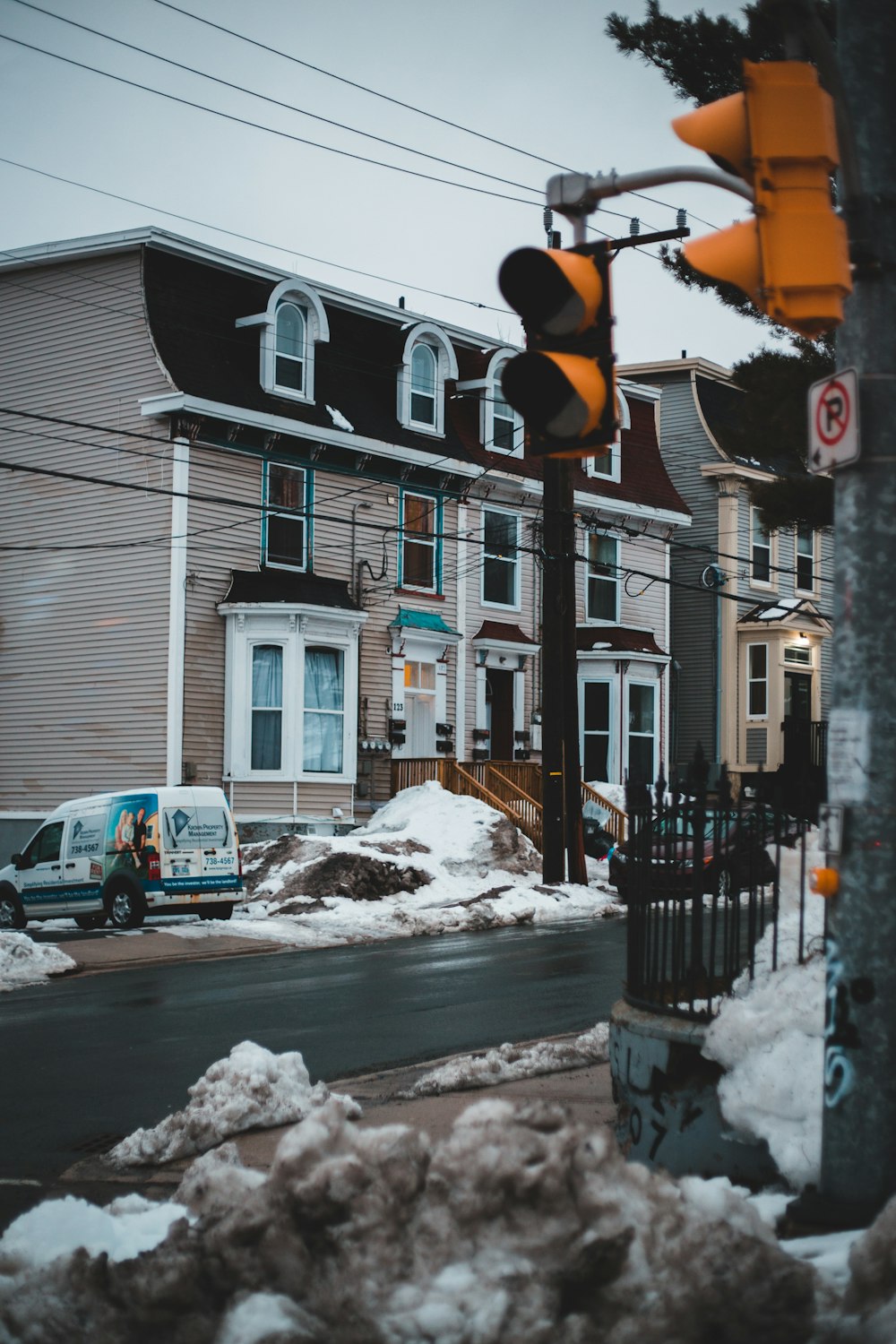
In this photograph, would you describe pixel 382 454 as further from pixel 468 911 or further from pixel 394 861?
pixel 468 911

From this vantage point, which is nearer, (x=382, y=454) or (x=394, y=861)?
(x=394, y=861)

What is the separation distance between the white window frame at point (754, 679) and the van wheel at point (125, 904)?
21430 millimetres

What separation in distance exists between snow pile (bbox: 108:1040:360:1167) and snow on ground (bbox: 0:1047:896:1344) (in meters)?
3.13

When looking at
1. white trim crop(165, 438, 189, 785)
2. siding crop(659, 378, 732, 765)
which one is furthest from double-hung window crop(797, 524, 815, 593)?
white trim crop(165, 438, 189, 785)

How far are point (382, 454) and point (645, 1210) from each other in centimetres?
2460

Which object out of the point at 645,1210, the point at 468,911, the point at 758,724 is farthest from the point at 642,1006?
the point at 758,724

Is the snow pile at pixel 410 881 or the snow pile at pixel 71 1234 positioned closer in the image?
the snow pile at pixel 71 1234

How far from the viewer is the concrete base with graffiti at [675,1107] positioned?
620cm

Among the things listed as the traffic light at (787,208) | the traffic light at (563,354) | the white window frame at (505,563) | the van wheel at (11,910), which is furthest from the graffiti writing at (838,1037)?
the white window frame at (505,563)

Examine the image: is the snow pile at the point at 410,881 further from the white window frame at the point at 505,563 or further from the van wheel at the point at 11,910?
the white window frame at the point at 505,563

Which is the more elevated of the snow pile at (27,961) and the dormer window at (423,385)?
the dormer window at (423,385)

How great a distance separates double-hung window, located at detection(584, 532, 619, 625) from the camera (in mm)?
33969

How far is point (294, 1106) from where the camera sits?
8484 millimetres

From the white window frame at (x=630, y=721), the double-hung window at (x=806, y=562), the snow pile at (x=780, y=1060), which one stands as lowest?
the snow pile at (x=780, y=1060)
